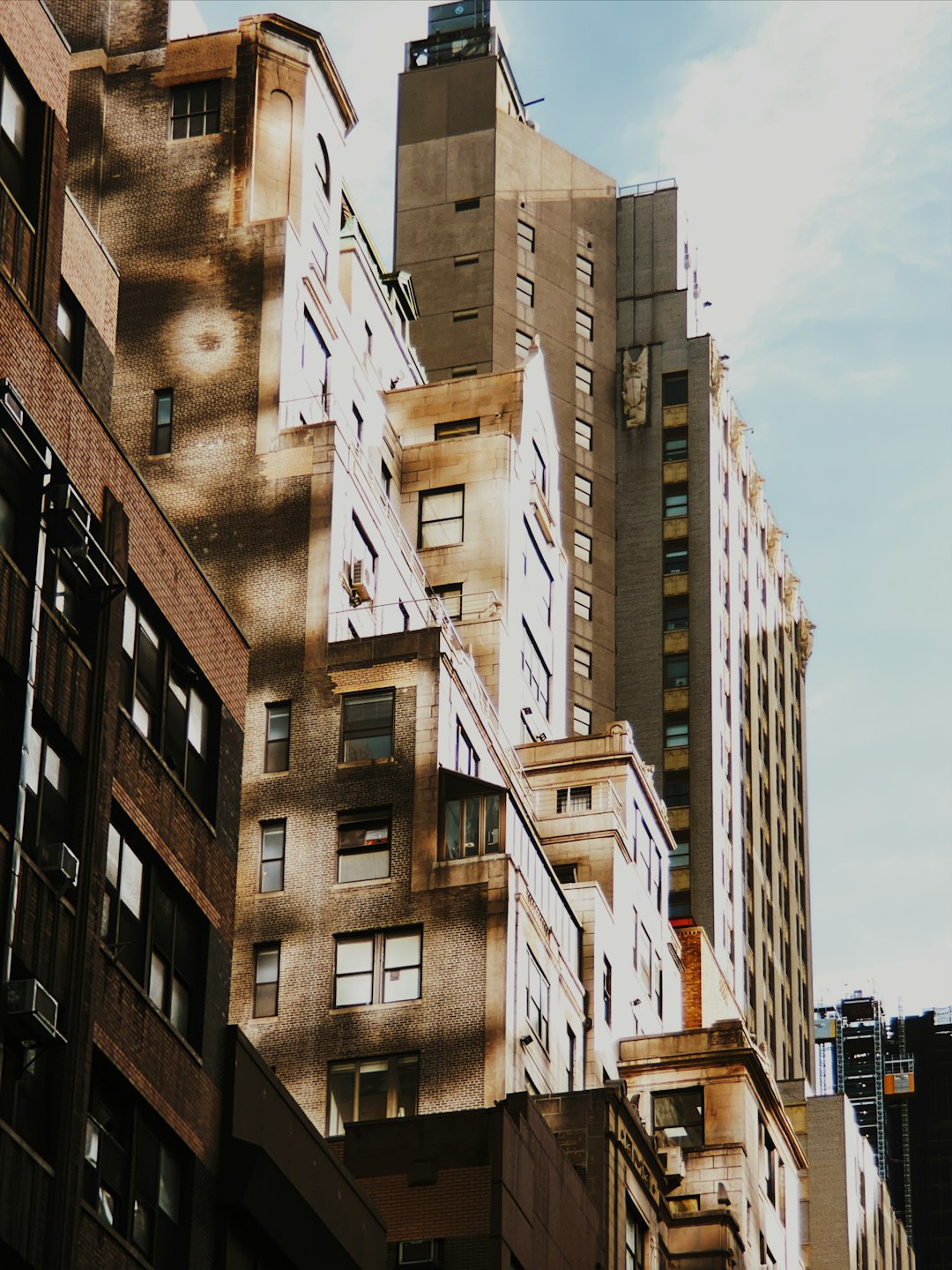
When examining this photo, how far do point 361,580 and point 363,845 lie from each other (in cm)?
1026

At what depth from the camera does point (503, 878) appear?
65.9 meters

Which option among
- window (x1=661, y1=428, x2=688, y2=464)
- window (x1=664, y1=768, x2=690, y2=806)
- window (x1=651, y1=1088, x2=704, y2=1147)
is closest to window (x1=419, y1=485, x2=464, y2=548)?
window (x1=651, y1=1088, x2=704, y2=1147)

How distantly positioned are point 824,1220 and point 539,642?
48.1 meters

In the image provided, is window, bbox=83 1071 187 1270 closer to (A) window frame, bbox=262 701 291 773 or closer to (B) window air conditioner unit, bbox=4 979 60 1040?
(B) window air conditioner unit, bbox=4 979 60 1040

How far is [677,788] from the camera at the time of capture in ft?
438

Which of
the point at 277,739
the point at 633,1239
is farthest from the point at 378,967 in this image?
the point at 633,1239

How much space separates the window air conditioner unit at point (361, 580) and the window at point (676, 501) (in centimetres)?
7002

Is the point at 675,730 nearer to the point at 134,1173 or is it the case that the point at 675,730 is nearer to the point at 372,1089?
the point at 372,1089

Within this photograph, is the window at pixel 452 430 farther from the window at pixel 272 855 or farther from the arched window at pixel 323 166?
the window at pixel 272 855

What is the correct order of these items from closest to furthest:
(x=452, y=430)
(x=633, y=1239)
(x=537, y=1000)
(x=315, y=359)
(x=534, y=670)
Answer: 1. (x=633, y=1239)
2. (x=537, y=1000)
3. (x=315, y=359)
4. (x=534, y=670)
5. (x=452, y=430)

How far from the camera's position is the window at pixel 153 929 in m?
38.3

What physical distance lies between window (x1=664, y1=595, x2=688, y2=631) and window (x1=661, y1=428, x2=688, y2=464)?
9200mm

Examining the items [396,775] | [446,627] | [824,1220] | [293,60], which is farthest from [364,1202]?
[824,1220]

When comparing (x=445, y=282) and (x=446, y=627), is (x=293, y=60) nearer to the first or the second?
(x=446, y=627)
